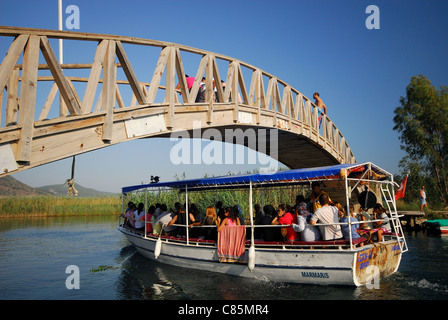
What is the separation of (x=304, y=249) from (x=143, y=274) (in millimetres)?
5987

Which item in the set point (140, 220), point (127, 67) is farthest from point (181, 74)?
point (140, 220)

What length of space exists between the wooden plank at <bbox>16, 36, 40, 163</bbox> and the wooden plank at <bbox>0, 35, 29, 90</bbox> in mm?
132

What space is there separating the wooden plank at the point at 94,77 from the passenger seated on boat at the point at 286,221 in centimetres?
562

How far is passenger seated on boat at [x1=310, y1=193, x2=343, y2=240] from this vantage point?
8.71m

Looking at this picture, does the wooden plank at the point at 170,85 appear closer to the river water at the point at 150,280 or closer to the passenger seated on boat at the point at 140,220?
the river water at the point at 150,280

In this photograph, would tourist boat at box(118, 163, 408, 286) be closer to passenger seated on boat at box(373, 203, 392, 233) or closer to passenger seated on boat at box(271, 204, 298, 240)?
passenger seated on boat at box(271, 204, 298, 240)

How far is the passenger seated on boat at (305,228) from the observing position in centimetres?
892

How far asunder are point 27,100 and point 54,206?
33.5m

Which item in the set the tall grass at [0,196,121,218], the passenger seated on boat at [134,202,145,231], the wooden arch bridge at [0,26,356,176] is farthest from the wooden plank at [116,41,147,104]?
the tall grass at [0,196,121,218]

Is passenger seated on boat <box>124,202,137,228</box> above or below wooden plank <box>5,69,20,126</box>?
below

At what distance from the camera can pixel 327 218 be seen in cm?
870

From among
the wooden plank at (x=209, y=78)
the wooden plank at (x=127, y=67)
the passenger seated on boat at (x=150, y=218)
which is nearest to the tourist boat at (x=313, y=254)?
the wooden plank at (x=209, y=78)
